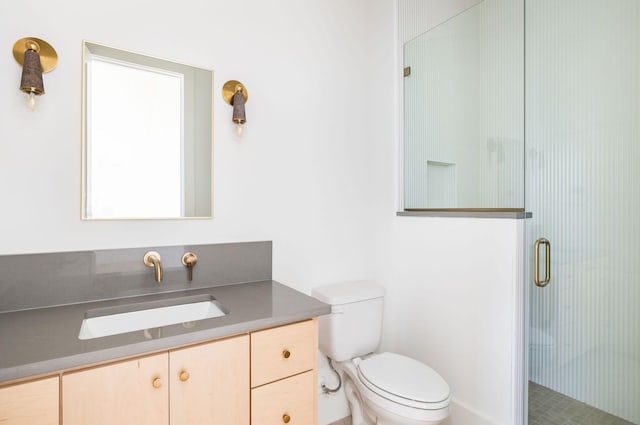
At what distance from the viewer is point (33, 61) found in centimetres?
116

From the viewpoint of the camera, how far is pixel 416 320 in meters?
2.09

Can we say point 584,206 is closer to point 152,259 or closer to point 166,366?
point 166,366

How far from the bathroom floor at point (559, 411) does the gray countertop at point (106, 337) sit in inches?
47.2

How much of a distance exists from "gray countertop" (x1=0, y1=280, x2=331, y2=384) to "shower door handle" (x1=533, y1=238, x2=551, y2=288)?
1.07 m

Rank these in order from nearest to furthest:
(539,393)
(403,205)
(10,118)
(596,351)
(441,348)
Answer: (10,118) → (596,351) → (539,393) → (441,348) → (403,205)

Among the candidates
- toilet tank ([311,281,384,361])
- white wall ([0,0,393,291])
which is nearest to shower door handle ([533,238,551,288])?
toilet tank ([311,281,384,361])

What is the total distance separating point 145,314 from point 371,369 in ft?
3.43

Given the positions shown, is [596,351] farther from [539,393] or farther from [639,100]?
[639,100]

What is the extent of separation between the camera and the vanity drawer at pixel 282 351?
3.69 ft

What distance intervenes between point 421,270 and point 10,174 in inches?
78.8

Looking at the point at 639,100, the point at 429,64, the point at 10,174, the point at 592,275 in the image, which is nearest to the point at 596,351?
the point at 592,275

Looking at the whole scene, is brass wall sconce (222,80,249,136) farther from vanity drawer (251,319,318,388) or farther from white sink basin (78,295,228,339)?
vanity drawer (251,319,318,388)

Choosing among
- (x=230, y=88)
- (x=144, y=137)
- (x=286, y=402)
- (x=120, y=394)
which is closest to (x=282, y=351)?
(x=286, y=402)

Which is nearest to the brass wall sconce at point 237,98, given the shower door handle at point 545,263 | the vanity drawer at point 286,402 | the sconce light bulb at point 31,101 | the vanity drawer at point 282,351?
the sconce light bulb at point 31,101
